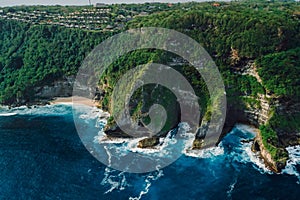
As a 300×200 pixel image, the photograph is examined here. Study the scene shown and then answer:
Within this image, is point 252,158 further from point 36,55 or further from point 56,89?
point 36,55

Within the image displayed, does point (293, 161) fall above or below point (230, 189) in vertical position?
above

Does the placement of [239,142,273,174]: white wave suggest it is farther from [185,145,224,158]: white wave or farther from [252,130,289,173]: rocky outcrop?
[185,145,224,158]: white wave

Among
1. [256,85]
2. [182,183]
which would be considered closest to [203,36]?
[256,85]

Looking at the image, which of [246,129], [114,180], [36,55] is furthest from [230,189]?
[36,55]

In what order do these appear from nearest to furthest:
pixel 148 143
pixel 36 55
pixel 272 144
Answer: pixel 272 144 → pixel 148 143 → pixel 36 55

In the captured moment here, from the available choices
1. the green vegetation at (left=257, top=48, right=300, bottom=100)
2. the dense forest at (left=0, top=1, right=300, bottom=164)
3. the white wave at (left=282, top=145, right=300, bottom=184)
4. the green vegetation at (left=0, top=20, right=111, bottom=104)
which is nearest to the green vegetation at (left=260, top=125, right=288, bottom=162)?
the dense forest at (left=0, top=1, right=300, bottom=164)

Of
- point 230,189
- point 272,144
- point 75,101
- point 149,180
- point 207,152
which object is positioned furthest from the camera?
point 75,101
